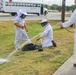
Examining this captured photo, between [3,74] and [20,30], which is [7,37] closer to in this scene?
[20,30]

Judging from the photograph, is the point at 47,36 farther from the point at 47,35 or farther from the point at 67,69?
the point at 67,69

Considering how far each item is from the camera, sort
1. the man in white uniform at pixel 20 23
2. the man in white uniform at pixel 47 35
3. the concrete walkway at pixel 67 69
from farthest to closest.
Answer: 1. the man in white uniform at pixel 47 35
2. the man in white uniform at pixel 20 23
3. the concrete walkway at pixel 67 69

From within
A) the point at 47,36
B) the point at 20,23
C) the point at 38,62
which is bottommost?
the point at 38,62

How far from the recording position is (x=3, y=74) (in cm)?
751

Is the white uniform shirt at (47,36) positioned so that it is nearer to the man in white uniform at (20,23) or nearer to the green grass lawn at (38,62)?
the green grass lawn at (38,62)

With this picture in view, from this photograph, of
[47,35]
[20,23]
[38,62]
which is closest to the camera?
[38,62]

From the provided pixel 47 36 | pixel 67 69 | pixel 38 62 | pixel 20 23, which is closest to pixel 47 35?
pixel 47 36

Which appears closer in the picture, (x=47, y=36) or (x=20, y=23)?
(x=20, y=23)

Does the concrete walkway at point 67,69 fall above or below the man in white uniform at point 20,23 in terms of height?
below

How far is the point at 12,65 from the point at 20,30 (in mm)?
3644

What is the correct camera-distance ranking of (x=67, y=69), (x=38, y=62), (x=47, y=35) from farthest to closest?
(x=47, y=35)
(x=38, y=62)
(x=67, y=69)

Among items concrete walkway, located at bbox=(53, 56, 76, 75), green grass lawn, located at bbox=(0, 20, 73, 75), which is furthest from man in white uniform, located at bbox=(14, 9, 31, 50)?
A: concrete walkway, located at bbox=(53, 56, 76, 75)

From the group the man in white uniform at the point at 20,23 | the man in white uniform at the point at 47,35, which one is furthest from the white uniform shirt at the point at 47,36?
the man in white uniform at the point at 20,23

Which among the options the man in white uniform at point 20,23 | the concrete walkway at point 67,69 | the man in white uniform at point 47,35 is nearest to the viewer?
the concrete walkway at point 67,69
